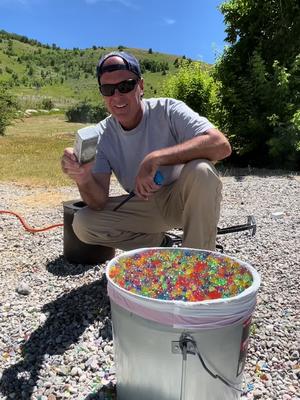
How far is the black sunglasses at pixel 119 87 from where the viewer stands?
2.44 m

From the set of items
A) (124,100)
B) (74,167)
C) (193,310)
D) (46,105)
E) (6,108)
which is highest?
(46,105)

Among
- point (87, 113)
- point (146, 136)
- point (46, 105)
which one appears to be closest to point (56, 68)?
point (46, 105)

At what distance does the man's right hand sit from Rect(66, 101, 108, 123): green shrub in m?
22.5

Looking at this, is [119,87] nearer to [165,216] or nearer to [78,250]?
[165,216]

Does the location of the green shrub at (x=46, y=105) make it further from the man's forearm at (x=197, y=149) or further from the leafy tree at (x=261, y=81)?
the man's forearm at (x=197, y=149)

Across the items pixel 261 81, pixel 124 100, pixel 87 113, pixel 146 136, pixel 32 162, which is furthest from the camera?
pixel 87 113

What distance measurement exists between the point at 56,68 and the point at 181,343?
81179 mm

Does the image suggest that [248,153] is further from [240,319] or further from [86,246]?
[240,319]

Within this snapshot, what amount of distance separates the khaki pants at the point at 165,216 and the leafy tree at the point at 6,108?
14.6m

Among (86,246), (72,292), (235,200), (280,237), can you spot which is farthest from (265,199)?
(72,292)

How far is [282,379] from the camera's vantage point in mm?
2049

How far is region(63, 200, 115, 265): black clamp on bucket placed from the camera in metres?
3.23

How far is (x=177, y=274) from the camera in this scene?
1.89 m

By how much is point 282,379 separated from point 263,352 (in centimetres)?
19
